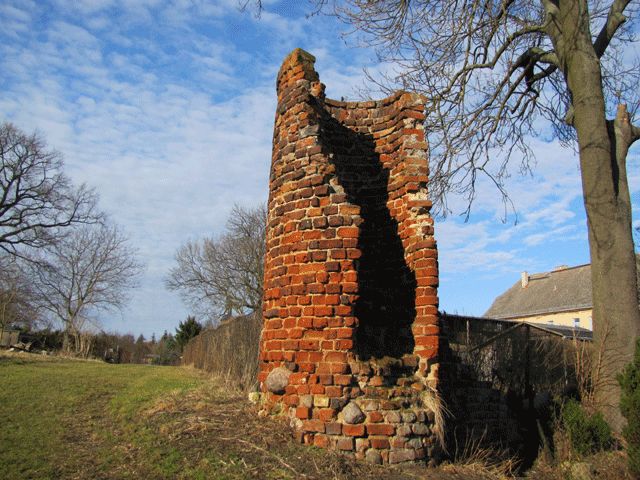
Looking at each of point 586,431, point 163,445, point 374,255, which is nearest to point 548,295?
point 586,431

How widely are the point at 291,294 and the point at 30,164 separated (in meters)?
29.4

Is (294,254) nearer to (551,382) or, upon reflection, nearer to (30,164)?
(551,382)

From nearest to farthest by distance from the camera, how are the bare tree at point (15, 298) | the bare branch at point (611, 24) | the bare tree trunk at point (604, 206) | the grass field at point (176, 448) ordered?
the grass field at point (176, 448), the bare tree trunk at point (604, 206), the bare branch at point (611, 24), the bare tree at point (15, 298)

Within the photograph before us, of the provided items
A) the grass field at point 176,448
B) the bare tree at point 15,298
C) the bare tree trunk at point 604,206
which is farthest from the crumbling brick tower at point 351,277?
the bare tree at point 15,298

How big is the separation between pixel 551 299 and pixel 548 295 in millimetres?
920

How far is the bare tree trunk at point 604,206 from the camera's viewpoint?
7707mm

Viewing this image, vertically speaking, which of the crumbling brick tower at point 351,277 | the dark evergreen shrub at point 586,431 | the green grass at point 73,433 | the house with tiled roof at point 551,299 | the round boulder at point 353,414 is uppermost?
the house with tiled roof at point 551,299

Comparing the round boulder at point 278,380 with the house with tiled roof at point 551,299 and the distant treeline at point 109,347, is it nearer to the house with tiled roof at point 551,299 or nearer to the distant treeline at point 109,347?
the distant treeline at point 109,347

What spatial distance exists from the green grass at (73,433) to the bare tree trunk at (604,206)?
6716 millimetres

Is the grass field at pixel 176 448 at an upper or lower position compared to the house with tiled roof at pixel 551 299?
lower

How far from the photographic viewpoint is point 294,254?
516cm

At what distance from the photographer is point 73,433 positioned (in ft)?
22.4

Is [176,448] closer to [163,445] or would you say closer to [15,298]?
[163,445]

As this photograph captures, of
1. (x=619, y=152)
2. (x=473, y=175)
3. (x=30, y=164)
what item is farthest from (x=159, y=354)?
(x=619, y=152)
